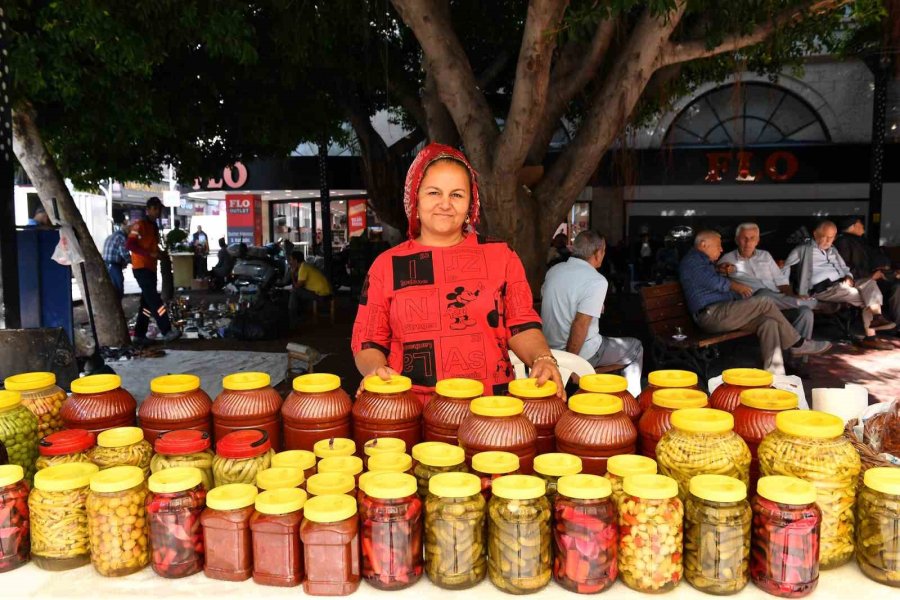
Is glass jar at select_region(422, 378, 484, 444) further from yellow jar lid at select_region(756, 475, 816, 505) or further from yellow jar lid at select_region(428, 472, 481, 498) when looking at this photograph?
yellow jar lid at select_region(756, 475, 816, 505)

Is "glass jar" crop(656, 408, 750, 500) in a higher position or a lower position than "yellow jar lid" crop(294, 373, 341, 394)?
lower

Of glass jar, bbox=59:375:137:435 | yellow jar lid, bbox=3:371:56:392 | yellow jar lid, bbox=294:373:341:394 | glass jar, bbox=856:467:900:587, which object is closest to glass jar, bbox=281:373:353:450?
yellow jar lid, bbox=294:373:341:394

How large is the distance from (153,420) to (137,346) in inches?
312

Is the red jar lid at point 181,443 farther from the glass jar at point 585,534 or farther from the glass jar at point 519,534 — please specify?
the glass jar at point 585,534

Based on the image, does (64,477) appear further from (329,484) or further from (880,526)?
(880,526)

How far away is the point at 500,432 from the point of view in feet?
5.35

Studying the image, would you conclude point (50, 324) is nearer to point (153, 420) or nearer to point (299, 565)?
point (153, 420)

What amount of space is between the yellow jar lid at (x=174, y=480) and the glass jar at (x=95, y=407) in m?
0.45

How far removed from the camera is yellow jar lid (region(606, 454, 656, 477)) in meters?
1.46

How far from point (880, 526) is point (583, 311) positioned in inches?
144

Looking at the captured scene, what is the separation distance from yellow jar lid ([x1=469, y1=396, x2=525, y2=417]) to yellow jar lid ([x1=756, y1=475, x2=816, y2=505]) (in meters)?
0.55

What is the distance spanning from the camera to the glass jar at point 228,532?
4.75 feet

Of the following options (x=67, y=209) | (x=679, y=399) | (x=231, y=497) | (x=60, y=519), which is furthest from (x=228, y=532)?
(x=67, y=209)

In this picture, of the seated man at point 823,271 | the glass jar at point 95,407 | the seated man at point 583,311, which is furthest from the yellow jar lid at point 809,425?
the seated man at point 823,271
